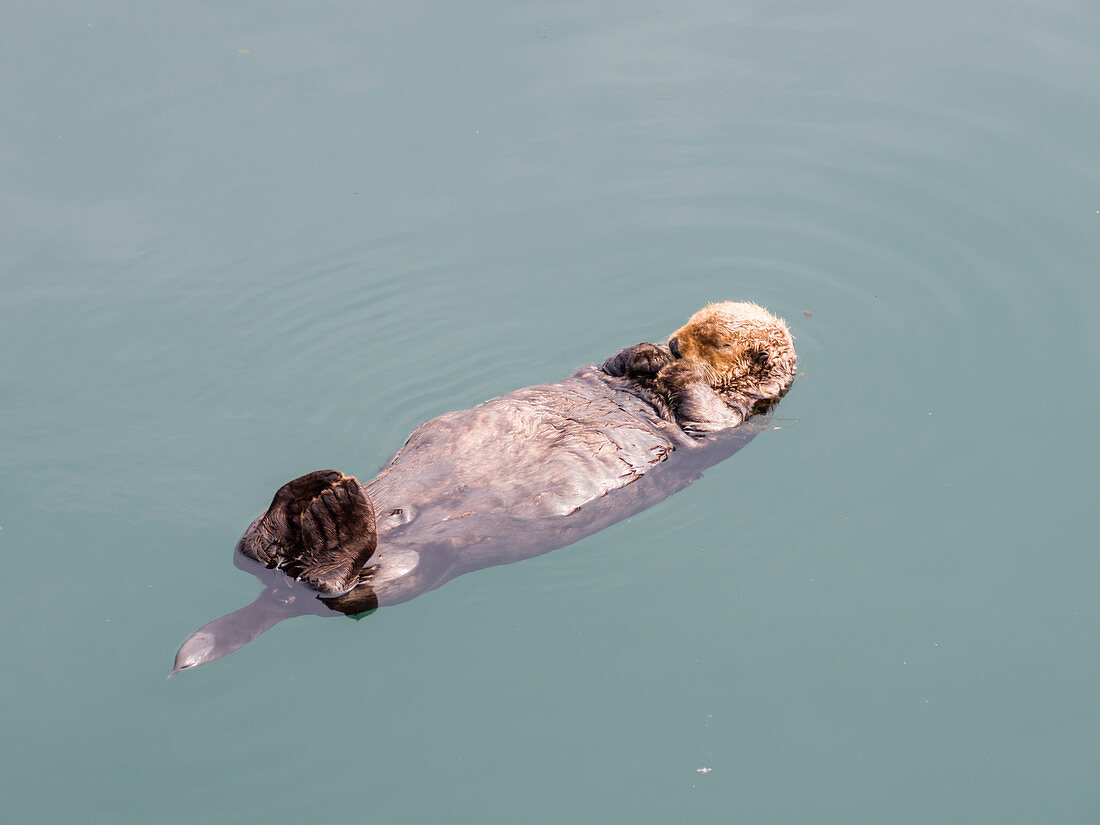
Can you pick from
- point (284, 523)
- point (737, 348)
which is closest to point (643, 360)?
point (737, 348)

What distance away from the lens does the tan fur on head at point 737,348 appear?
4.84 metres

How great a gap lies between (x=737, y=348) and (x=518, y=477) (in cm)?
154

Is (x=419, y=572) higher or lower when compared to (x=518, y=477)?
lower

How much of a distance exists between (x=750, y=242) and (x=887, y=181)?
135 centimetres

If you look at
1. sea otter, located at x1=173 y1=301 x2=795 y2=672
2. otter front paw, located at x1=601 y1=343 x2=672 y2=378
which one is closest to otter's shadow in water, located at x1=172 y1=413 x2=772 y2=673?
sea otter, located at x1=173 y1=301 x2=795 y2=672

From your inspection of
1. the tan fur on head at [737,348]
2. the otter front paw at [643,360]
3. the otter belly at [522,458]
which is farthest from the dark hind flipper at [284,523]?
the tan fur on head at [737,348]

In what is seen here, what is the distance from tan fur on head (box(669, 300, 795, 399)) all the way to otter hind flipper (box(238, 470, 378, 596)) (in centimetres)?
213

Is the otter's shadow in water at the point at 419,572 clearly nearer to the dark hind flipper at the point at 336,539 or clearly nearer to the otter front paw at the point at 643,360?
the dark hind flipper at the point at 336,539

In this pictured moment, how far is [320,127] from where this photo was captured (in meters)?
7.25

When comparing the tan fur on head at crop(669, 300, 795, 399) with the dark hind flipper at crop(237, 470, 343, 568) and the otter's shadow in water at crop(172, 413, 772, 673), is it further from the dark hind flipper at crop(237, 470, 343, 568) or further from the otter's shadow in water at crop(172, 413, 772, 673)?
the dark hind flipper at crop(237, 470, 343, 568)

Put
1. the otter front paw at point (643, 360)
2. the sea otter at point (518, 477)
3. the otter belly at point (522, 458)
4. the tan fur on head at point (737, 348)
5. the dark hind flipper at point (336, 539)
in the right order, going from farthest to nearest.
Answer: the tan fur on head at point (737, 348), the otter front paw at point (643, 360), the otter belly at point (522, 458), the sea otter at point (518, 477), the dark hind flipper at point (336, 539)

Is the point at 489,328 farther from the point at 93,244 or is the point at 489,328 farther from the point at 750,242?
the point at 93,244

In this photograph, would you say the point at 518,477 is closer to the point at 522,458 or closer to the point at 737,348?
the point at 522,458

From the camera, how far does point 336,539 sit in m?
3.51
